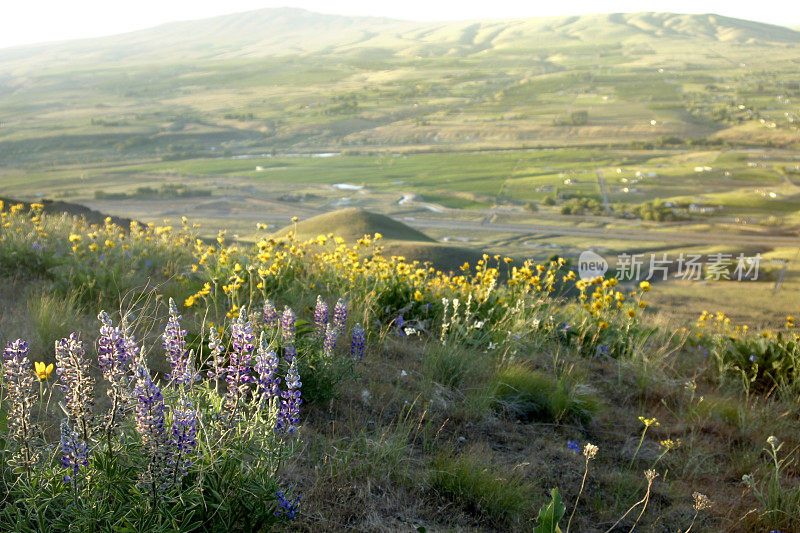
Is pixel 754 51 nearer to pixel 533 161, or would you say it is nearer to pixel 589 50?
pixel 589 50

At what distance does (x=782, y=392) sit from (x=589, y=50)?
556 feet

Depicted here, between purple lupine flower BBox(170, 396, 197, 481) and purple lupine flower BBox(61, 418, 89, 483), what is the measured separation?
274mm

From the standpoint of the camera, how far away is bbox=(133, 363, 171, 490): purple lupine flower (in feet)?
5.67

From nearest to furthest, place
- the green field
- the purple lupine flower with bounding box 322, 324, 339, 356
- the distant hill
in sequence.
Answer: the purple lupine flower with bounding box 322, 324, 339, 356, the green field, the distant hill

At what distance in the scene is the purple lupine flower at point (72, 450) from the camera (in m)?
1.72

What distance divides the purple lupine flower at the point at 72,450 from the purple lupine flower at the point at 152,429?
Answer: 0.58 ft

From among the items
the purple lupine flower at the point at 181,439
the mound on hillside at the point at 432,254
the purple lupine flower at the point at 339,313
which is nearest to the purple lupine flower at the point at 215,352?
the purple lupine flower at the point at 181,439

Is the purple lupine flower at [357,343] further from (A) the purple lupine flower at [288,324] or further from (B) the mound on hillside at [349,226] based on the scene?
(B) the mound on hillside at [349,226]

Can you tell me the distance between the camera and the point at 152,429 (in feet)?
5.78

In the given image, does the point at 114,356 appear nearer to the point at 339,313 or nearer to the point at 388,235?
the point at 339,313

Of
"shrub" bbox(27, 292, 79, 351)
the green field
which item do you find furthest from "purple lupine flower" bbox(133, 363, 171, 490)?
the green field

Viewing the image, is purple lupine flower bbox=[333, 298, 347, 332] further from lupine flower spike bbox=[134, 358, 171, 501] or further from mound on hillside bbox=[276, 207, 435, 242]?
mound on hillside bbox=[276, 207, 435, 242]

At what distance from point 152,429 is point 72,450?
24cm

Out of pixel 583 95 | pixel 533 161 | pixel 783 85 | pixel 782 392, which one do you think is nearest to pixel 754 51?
pixel 783 85
